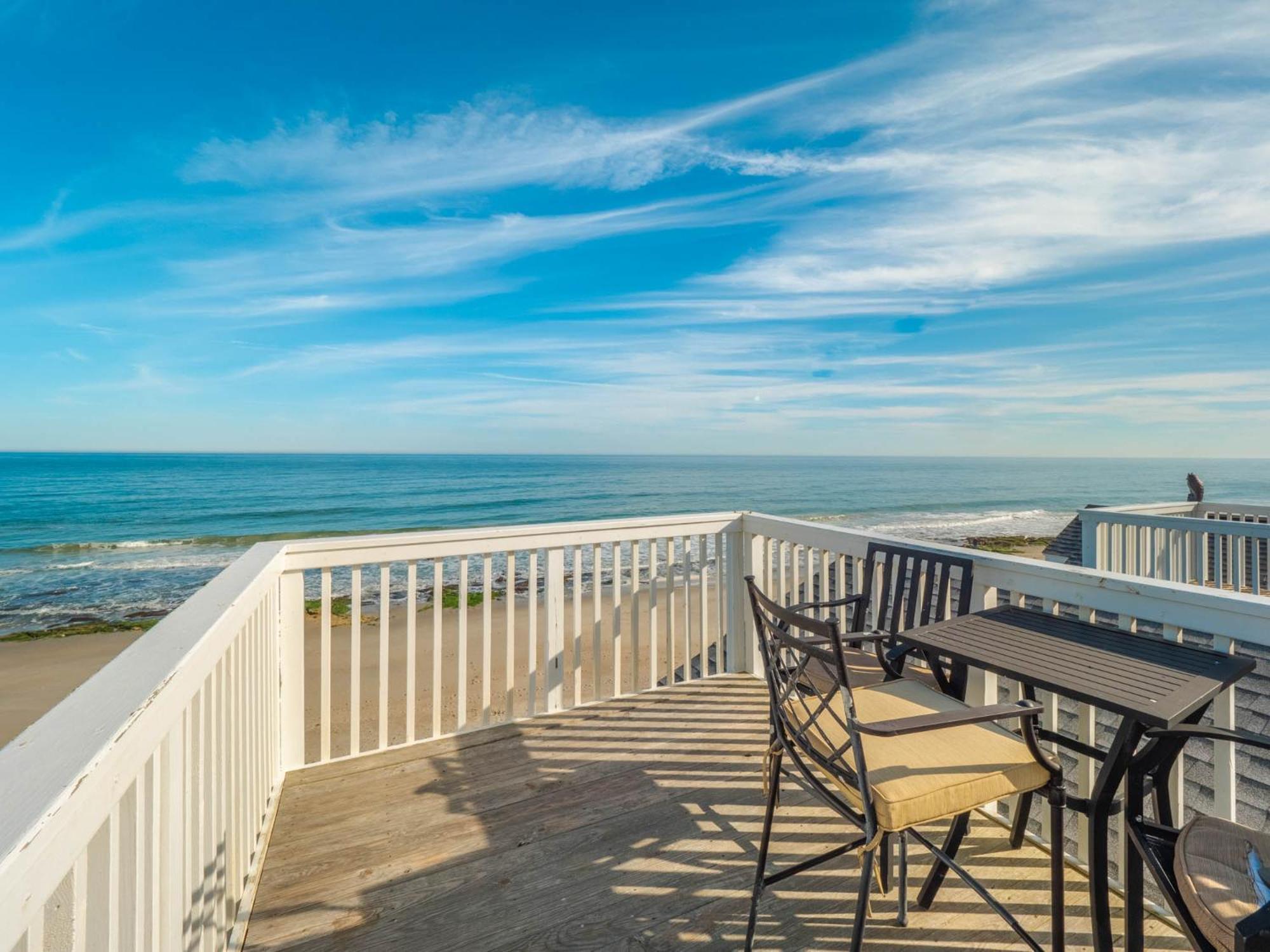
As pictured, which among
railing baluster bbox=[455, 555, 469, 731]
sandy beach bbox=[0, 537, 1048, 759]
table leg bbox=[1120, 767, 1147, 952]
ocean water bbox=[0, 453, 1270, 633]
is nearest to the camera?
table leg bbox=[1120, 767, 1147, 952]

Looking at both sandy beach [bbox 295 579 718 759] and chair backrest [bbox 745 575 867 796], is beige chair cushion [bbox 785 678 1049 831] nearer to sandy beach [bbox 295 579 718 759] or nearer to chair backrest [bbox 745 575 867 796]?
chair backrest [bbox 745 575 867 796]

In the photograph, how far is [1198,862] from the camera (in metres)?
1.08

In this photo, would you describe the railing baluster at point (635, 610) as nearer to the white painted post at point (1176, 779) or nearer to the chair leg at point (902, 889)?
the chair leg at point (902, 889)

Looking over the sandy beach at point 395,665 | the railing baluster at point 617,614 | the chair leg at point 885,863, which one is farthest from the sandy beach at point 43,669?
the chair leg at point 885,863

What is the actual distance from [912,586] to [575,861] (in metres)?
1.60

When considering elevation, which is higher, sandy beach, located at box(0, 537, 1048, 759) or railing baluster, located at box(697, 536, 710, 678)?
railing baluster, located at box(697, 536, 710, 678)

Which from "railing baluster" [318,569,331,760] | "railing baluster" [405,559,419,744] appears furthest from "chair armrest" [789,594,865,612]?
"railing baluster" [318,569,331,760]

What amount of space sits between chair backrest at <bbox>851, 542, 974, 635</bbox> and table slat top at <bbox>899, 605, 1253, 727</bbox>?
0.90 ft

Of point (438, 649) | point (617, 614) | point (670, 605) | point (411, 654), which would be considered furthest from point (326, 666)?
point (670, 605)

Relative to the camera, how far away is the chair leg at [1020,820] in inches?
76.9

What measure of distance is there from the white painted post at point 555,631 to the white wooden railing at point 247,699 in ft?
0.04

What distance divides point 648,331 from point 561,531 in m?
12.7

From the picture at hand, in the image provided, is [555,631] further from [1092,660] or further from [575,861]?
[1092,660]

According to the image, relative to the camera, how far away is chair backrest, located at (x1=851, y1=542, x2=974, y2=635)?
221cm
